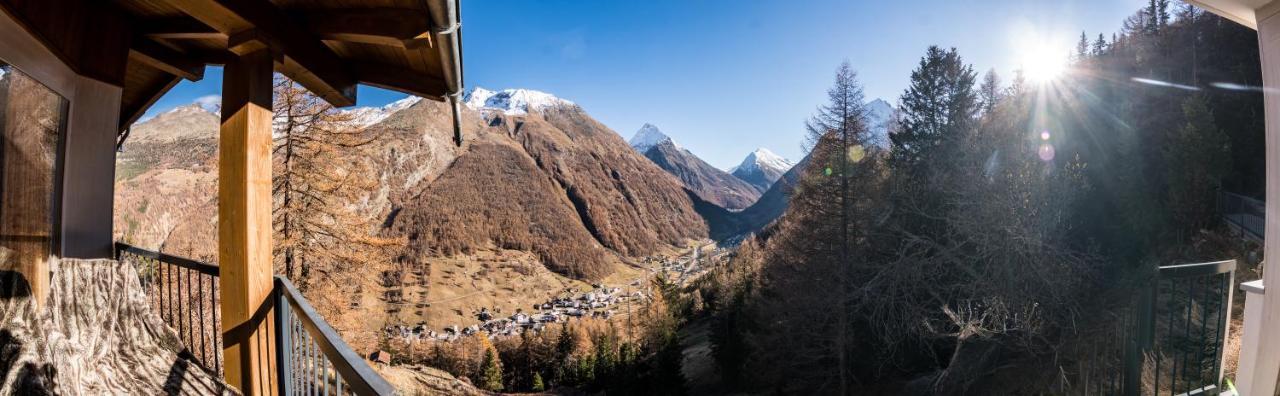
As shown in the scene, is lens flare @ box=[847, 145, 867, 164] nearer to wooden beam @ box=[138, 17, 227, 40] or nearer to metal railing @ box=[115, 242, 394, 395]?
metal railing @ box=[115, 242, 394, 395]

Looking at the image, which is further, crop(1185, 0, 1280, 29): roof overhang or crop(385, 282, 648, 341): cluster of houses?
crop(385, 282, 648, 341): cluster of houses

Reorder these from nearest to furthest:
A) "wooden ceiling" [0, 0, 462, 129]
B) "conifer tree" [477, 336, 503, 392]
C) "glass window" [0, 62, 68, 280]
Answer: "glass window" [0, 62, 68, 280]
"wooden ceiling" [0, 0, 462, 129]
"conifer tree" [477, 336, 503, 392]

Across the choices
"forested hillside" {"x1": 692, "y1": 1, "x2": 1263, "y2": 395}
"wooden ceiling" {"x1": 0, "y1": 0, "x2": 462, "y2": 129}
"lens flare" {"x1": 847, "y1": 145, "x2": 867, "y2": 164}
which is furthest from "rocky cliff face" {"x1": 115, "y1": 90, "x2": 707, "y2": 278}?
"lens flare" {"x1": 847, "y1": 145, "x2": 867, "y2": 164}

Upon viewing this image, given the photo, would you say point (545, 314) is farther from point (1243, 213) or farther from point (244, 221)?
point (244, 221)

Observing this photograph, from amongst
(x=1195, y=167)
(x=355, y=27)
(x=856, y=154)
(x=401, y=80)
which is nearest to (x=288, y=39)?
(x=355, y=27)

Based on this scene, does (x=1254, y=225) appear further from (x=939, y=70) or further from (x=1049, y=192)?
(x=939, y=70)

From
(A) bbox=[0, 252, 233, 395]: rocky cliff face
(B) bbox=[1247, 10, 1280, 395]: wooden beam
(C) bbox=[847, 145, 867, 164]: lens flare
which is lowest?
(A) bbox=[0, 252, 233, 395]: rocky cliff face
